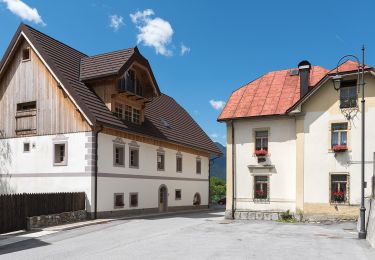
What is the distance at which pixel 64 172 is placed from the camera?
24625 millimetres

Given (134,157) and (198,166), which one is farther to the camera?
(198,166)

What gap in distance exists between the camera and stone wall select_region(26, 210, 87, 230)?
19578mm

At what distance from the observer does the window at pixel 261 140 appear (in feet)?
83.3

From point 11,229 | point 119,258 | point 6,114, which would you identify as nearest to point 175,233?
point 119,258

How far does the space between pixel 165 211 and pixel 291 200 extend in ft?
37.0

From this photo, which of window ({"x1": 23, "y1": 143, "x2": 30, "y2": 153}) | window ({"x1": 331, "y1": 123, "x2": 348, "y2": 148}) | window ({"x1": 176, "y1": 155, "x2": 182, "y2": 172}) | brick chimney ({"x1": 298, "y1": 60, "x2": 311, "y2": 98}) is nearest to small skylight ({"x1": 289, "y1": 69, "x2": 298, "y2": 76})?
brick chimney ({"x1": 298, "y1": 60, "x2": 311, "y2": 98})

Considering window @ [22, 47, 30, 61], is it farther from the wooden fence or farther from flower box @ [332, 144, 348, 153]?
flower box @ [332, 144, 348, 153]

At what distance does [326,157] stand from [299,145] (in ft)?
5.31

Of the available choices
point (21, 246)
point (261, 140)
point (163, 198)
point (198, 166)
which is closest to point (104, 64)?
point (261, 140)

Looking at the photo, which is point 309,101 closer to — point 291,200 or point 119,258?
point 291,200

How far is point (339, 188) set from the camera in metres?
22.9

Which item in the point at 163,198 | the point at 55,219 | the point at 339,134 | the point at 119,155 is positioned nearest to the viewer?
the point at 55,219

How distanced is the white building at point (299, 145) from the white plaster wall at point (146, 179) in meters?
6.52

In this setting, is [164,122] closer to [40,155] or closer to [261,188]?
[40,155]
